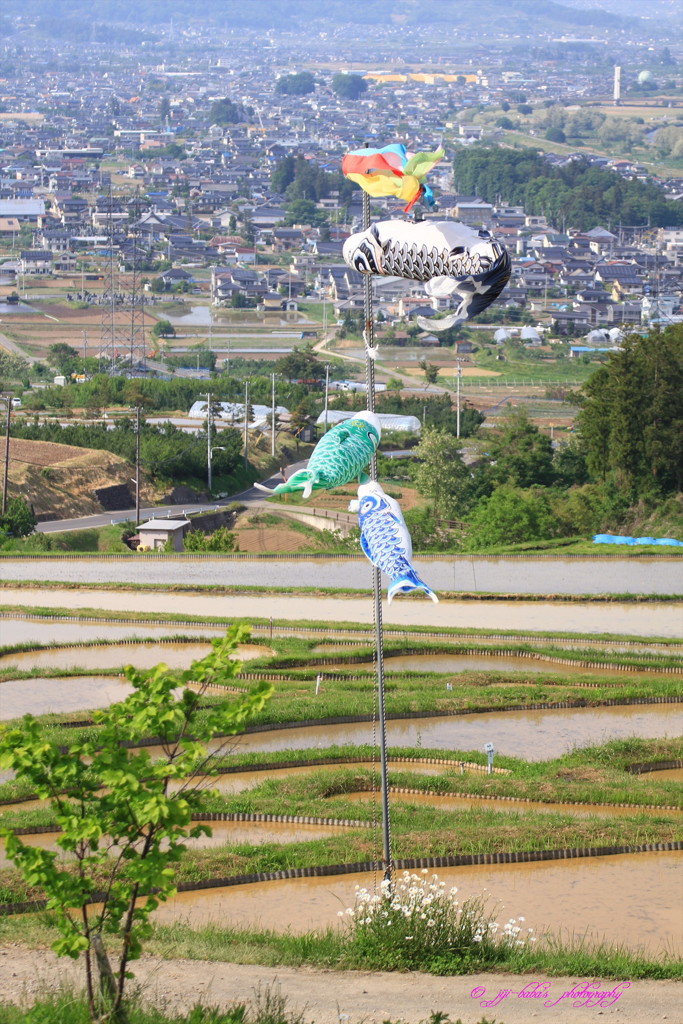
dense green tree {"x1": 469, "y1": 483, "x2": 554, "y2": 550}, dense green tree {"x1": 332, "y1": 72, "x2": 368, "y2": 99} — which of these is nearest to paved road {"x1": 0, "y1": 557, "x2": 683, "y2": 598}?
dense green tree {"x1": 469, "y1": 483, "x2": 554, "y2": 550}

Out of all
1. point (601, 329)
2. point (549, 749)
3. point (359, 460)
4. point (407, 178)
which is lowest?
point (601, 329)

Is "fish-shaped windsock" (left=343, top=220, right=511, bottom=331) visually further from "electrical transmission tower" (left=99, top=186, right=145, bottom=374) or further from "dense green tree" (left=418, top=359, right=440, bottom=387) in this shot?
"electrical transmission tower" (left=99, top=186, right=145, bottom=374)

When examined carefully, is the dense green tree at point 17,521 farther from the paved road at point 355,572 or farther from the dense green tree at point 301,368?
the dense green tree at point 301,368

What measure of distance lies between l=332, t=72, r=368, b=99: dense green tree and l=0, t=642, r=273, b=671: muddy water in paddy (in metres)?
142

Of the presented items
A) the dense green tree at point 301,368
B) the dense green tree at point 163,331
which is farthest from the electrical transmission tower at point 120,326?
the dense green tree at point 301,368

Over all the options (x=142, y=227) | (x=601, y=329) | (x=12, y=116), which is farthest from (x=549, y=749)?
(x=12, y=116)

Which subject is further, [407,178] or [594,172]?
[594,172]

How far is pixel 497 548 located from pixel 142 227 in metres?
60.6

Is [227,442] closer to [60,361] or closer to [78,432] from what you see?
[78,432]

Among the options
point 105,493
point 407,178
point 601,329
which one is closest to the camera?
point 407,178

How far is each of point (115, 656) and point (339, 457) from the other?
28.0 feet

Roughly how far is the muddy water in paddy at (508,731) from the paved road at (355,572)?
4182 mm

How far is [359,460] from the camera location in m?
6.00

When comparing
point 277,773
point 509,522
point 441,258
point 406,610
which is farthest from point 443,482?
point 441,258
